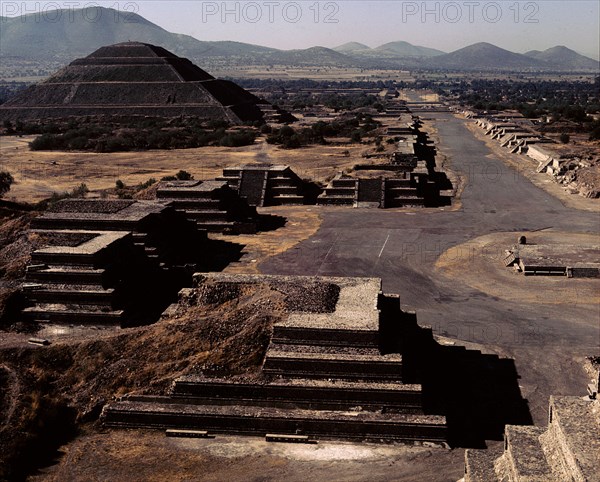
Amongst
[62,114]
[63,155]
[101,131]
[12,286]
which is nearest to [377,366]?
[12,286]

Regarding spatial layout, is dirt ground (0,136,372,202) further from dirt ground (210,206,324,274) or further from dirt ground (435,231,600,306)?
dirt ground (435,231,600,306)

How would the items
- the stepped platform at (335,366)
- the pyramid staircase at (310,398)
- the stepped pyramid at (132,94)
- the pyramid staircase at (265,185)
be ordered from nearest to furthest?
1. the pyramid staircase at (310,398)
2. the stepped platform at (335,366)
3. the pyramid staircase at (265,185)
4. the stepped pyramid at (132,94)

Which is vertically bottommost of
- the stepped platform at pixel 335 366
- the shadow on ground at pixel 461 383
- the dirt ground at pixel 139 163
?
the shadow on ground at pixel 461 383

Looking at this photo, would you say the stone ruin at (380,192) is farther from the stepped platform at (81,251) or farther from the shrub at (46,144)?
the shrub at (46,144)

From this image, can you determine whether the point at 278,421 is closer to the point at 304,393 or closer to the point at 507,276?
the point at 304,393

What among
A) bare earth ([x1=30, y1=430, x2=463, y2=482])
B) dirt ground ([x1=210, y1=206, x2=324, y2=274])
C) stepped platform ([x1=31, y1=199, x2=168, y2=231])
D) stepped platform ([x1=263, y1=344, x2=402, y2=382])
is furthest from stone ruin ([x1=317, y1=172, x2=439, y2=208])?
bare earth ([x1=30, y1=430, x2=463, y2=482])

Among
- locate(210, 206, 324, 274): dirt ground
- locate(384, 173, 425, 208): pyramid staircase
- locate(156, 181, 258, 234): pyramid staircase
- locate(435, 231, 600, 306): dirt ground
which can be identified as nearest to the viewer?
locate(435, 231, 600, 306): dirt ground

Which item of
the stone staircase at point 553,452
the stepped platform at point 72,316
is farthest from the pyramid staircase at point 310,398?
the stepped platform at point 72,316
